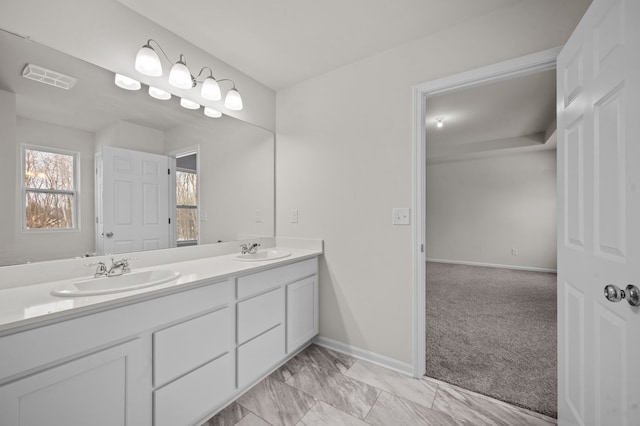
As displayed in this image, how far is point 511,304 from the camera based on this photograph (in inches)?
136

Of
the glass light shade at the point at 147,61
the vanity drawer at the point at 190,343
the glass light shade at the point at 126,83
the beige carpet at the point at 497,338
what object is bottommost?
the beige carpet at the point at 497,338

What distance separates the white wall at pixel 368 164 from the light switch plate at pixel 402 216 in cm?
4

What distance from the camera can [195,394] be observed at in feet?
4.62

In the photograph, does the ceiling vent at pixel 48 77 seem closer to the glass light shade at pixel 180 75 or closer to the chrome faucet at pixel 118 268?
the glass light shade at pixel 180 75

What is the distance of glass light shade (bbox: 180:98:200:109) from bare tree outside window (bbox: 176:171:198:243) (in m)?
0.48

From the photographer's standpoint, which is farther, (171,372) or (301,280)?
(301,280)

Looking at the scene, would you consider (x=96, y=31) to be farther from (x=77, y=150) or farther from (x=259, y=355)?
(x=259, y=355)

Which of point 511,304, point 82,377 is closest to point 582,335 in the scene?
point 82,377

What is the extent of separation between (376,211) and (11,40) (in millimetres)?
2188

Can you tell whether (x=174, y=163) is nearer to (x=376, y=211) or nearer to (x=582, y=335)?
(x=376, y=211)

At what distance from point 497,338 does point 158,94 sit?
3.37 m

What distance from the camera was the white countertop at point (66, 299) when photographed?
0.92 metres

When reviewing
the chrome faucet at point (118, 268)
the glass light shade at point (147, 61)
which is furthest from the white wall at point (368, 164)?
the chrome faucet at point (118, 268)

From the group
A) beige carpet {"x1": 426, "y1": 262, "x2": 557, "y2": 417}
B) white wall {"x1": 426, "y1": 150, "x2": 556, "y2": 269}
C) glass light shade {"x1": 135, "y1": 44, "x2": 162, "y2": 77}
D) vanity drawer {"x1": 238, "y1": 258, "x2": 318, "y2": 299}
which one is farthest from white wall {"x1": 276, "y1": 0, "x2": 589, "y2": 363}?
white wall {"x1": 426, "y1": 150, "x2": 556, "y2": 269}
